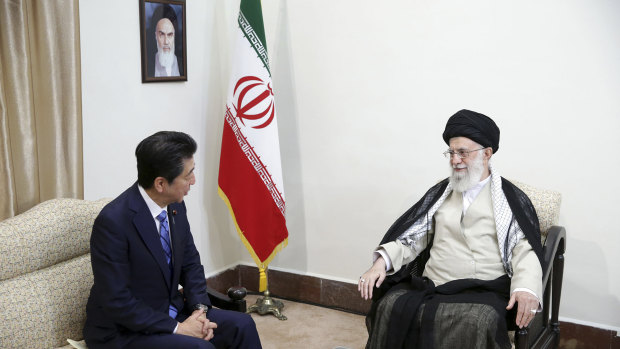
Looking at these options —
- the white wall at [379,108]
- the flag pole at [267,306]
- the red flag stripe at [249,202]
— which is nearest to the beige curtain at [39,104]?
the white wall at [379,108]

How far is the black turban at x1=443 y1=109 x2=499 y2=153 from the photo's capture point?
307cm

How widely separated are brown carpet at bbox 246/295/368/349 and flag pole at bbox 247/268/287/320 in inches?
1.1

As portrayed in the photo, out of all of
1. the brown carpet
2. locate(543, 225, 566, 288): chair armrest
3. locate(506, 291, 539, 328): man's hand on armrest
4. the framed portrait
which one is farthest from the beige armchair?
locate(543, 225, 566, 288): chair armrest

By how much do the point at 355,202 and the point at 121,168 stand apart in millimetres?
1448

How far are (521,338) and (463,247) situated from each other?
0.55 meters

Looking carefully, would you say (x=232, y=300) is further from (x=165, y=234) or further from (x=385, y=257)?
(x=385, y=257)

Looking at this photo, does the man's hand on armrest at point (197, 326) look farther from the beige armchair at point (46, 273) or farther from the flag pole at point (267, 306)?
the flag pole at point (267, 306)

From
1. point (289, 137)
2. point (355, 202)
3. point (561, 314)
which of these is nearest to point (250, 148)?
point (289, 137)

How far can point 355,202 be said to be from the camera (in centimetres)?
430

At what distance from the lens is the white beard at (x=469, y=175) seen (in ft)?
10.2

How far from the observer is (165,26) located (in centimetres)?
394

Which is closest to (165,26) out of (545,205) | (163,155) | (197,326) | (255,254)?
(255,254)

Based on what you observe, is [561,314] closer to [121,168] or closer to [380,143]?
[380,143]

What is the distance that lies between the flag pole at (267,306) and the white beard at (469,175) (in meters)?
1.59
